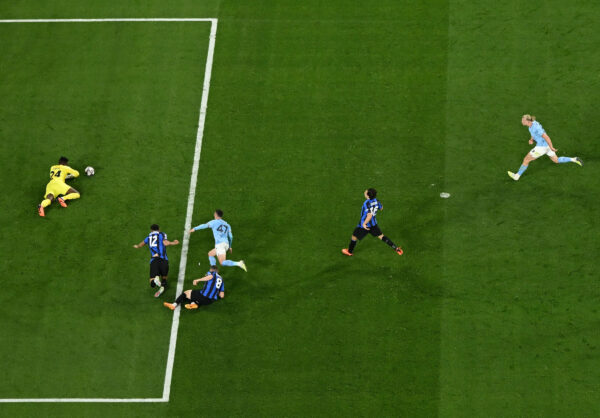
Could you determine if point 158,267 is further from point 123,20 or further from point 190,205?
point 123,20

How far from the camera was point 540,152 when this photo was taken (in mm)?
22375

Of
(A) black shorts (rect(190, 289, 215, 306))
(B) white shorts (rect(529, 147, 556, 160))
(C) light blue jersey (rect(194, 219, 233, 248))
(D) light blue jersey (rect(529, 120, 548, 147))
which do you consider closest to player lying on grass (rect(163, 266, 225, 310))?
(A) black shorts (rect(190, 289, 215, 306))

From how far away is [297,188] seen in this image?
23453 millimetres

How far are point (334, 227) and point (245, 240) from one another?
2.25 metres

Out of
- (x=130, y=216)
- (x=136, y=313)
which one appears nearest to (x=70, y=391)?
(x=136, y=313)

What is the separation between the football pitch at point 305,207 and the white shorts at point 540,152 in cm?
90

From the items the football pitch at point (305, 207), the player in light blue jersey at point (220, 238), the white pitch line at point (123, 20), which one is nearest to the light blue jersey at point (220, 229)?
the player in light blue jersey at point (220, 238)

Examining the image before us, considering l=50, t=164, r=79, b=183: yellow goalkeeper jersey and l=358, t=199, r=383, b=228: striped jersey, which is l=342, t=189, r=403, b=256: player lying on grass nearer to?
l=358, t=199, r=383, b=228: striped jersey

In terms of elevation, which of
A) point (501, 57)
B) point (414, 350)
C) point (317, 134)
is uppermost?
point (501, 57)

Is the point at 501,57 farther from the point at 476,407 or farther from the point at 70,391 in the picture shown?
the point at 70,391

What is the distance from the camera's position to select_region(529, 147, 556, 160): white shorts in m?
22.3

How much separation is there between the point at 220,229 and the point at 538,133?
808 centimetres

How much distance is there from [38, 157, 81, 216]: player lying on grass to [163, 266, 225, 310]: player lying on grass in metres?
4.31

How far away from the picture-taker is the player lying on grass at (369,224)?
68.9 ft
